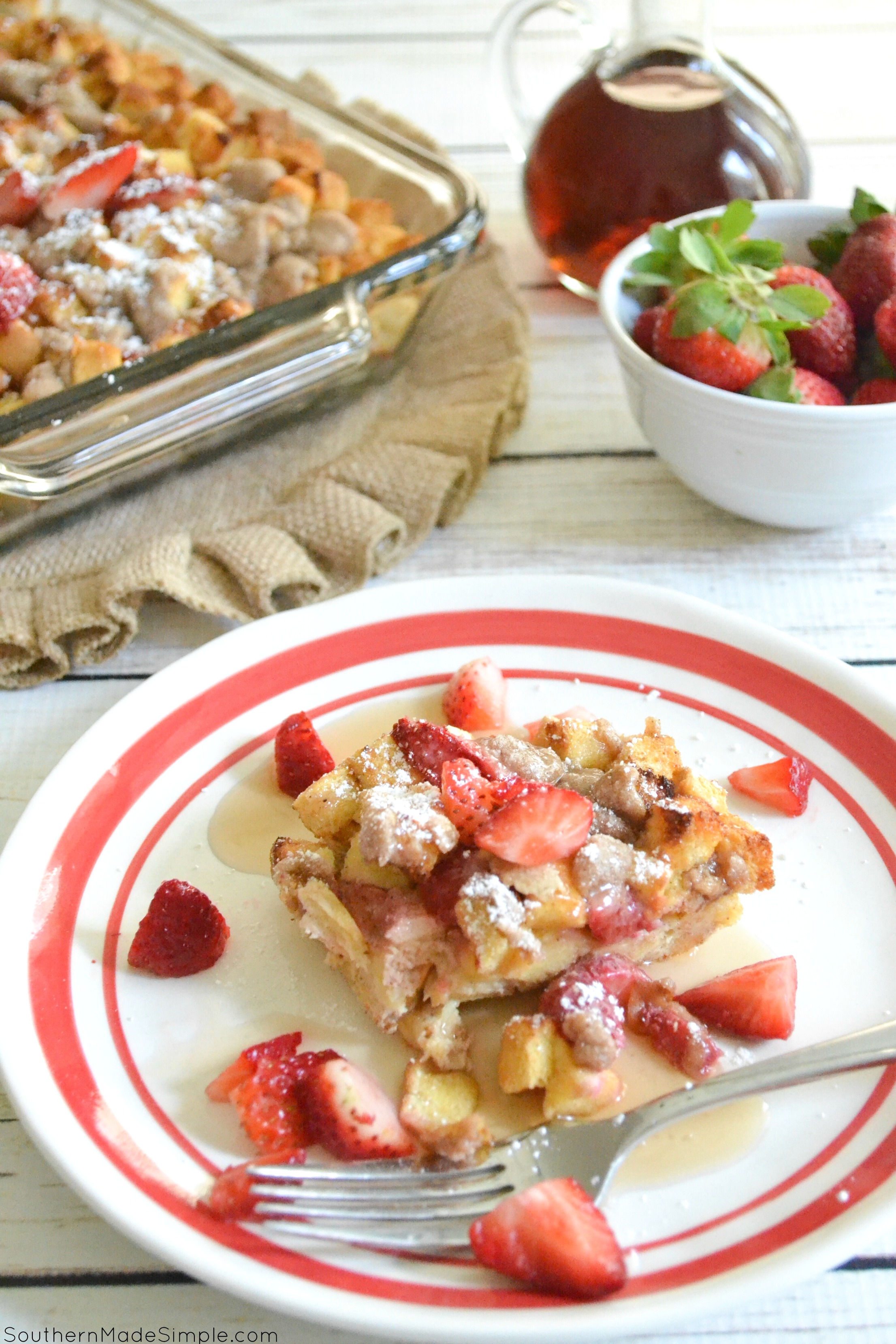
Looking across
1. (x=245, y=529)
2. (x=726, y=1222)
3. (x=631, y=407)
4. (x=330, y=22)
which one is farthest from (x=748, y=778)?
(x=330, y=22)

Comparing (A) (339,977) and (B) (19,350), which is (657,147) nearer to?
(B) (19,350)

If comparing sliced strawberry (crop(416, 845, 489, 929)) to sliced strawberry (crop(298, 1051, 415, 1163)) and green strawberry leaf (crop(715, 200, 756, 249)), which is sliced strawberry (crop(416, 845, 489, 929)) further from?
A: green strawberry leaf (crop(715, 200, 756, 249))

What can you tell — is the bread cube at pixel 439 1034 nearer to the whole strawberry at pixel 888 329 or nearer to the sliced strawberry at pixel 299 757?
the sliced strawberry at pixel 299 757

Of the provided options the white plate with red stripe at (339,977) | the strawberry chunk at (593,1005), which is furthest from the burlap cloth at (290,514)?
the strawberry chunk at (593,1005)

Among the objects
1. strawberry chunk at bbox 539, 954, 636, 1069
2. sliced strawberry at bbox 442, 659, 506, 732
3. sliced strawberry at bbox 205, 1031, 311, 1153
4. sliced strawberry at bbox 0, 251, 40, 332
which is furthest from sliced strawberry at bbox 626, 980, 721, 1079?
sliced strawberry at bbox 0, 251, 40, 332

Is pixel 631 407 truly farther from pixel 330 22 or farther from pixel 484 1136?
pixel 330 22

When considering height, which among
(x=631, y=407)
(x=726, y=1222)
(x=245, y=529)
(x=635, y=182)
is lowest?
(x=726, y=1222)

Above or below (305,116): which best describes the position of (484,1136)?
below

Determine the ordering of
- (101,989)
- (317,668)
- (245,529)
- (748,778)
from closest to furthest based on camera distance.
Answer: (101,989)
(748,778)
(317,668)
(245,529)
